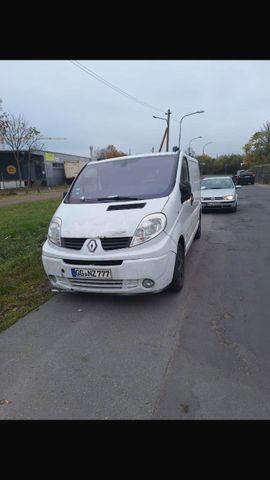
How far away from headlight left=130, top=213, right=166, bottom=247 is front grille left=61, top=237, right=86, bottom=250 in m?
0.62

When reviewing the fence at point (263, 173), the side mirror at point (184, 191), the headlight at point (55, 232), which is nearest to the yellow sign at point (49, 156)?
the fence at point (263, 173)

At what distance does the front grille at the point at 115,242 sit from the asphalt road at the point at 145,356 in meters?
0.81

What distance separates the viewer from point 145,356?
2861 millimetres

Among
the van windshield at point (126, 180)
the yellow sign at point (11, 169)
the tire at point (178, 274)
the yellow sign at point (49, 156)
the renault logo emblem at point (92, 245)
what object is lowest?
the tire at point (178, 274)

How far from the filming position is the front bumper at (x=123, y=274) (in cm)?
346

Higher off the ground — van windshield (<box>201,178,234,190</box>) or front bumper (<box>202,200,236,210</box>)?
van windshield (<box>201,178,234,190</box>)

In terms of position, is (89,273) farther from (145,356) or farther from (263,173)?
(263,173)

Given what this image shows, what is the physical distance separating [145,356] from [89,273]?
46.8 inches

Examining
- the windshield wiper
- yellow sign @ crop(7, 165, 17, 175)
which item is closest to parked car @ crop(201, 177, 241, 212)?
the windshield wiper

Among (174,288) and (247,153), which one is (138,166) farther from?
(247,153)

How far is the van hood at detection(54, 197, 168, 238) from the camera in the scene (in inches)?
140

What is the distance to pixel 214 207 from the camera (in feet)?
40.0

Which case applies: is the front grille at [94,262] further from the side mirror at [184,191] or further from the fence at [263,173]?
the fence at [263,173]

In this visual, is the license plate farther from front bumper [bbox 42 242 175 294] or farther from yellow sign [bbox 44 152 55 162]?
yellow sign [bbox 44 152 55 162]
